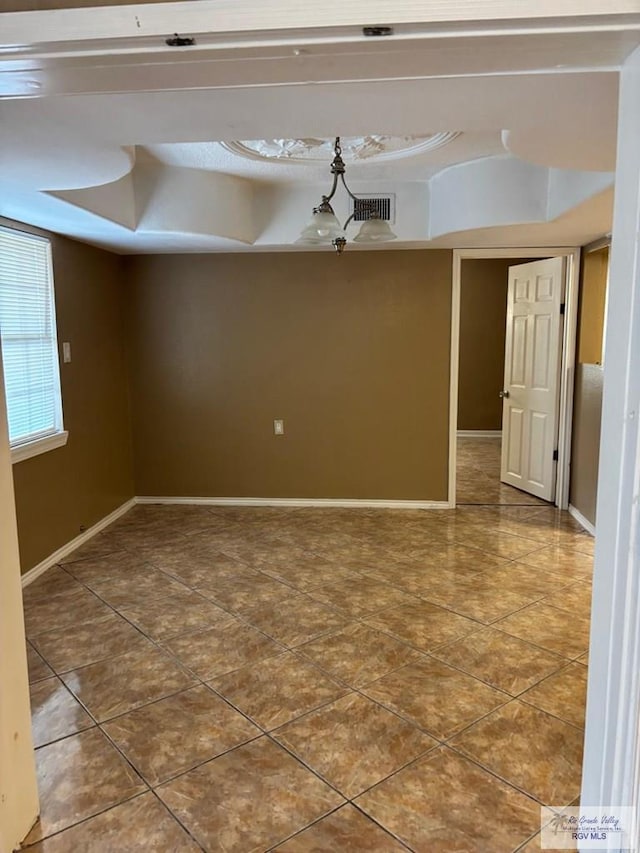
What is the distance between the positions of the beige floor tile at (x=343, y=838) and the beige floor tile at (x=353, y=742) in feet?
0.34

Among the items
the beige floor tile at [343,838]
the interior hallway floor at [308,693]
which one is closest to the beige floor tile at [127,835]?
the interior hallway floor at [308,693]

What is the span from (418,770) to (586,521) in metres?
3.03

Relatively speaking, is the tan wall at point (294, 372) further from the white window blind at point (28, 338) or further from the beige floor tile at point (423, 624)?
the beige floor tile at point (423, 624)

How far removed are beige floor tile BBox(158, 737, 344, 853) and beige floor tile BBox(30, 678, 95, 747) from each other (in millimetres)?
520

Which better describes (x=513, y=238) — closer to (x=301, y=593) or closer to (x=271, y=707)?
(x=301, y=593)

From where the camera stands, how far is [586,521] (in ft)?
14.6

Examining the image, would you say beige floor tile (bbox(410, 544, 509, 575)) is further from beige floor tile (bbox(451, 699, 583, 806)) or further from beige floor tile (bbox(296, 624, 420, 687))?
beige floor tile (bbox(451, 699, 583, 806))

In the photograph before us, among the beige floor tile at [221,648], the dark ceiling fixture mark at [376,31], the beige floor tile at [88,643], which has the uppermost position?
the dark ceiling fixture mark at [376,31]

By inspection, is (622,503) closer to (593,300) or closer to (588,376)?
(588,376)

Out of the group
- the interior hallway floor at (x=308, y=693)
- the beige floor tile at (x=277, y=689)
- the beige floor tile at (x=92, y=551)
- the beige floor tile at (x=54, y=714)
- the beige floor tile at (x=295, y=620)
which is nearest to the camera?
the interior hallway floor at (x=308, y=693)

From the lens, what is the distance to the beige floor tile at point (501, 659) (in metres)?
2.48

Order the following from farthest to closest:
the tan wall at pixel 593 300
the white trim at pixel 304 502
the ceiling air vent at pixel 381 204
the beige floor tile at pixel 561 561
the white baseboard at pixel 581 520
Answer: the white trim at pixel 304 502
the tan wall at pixel 593 300
the white baseboard at pixel 581 520
the ceiling air vent at pixel 381 204
the beige floor tile at pixel 561 561

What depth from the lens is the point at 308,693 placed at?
2.40 meters

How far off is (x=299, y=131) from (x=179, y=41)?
938 millimetres
